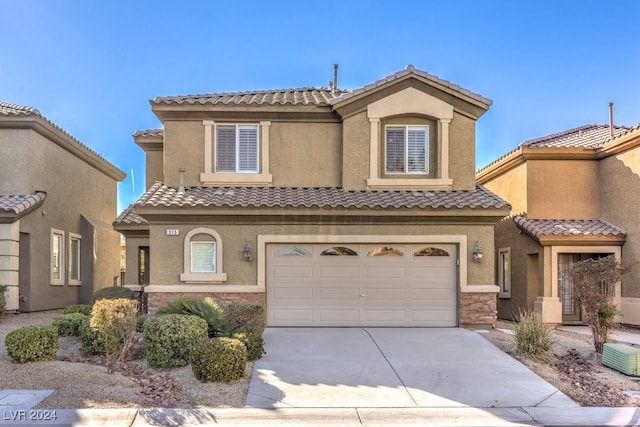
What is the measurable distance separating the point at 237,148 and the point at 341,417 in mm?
9182

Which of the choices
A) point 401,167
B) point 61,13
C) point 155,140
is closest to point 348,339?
point 401,167

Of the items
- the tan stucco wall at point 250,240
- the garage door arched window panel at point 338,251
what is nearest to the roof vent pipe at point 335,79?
the tan stucco wall at point 250,240

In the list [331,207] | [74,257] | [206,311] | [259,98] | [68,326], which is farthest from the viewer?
[74,257]

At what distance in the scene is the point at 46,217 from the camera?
16.6 meters

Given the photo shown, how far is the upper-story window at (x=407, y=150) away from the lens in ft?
47.3

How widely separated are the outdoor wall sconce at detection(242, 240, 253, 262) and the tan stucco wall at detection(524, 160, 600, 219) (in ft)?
29.8

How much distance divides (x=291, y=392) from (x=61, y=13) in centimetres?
1462

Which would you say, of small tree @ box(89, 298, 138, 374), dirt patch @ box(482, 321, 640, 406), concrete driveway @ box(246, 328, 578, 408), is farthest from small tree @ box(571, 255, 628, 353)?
small tree @ box(89, 298, 138, 374)

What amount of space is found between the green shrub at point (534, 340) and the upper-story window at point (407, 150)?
5648mm

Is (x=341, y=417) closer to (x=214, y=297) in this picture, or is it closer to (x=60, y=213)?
(x=214, y=297)

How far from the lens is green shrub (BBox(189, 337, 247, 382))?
316 inches

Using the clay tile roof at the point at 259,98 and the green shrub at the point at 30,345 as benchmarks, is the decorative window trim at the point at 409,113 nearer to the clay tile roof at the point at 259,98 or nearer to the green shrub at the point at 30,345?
the clay tile roof at the point at 259,98

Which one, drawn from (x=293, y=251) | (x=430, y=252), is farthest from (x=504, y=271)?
(x=293, y=251)

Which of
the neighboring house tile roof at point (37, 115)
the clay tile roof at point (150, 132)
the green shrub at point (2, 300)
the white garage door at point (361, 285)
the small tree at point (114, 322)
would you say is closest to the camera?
the small tree at point (114, 322)
